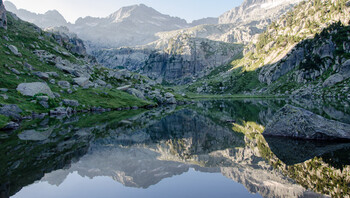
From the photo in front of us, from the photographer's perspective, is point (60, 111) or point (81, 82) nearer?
point (60, 111)

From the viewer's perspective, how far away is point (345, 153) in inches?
734

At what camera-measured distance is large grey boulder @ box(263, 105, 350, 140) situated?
24.6 metres

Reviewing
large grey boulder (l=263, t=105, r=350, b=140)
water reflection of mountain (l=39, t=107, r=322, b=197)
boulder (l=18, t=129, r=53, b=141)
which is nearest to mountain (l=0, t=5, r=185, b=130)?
boulder (l=18, t=129, r=53, b=141)

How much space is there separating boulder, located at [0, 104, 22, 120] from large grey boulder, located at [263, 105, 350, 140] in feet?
154

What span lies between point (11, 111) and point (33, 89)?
19.9 metres

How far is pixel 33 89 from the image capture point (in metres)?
58.3

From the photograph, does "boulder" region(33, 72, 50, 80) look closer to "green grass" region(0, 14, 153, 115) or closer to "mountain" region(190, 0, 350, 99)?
"green grass" region(0, 14, 153, 115)

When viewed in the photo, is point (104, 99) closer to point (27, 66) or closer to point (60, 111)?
point (60, 111)

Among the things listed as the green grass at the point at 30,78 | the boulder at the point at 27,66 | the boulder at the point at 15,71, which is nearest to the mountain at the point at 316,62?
the green grass at the point at 30,78

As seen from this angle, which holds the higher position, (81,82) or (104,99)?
(81,82)

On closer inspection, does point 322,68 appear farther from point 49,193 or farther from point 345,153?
point 49,193

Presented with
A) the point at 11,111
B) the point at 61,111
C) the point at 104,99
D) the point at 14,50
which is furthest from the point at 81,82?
the point at 11,111

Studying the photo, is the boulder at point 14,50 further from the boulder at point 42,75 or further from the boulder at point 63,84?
the boulder at point 63,84

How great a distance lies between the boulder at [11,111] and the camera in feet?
129
